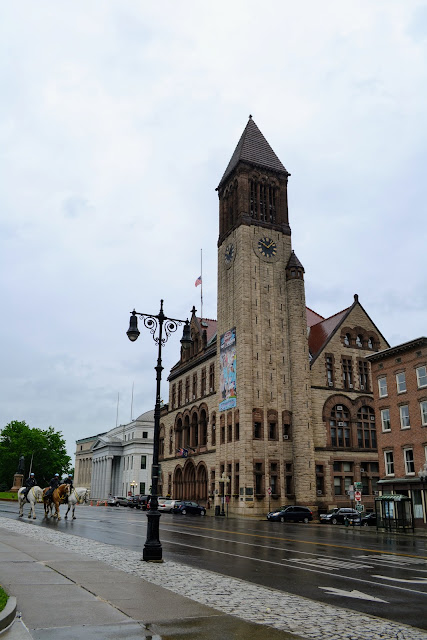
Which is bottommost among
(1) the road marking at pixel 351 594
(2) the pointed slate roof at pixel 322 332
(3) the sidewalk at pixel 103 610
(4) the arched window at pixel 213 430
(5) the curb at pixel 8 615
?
(1) the road marking at pixel 351 594

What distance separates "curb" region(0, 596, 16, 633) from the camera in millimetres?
7152

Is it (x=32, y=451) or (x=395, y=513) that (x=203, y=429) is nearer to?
(x=395, y=513)

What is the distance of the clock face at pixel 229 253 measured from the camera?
68.4 m

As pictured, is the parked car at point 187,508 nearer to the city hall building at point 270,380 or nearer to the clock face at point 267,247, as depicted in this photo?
the city hall building at point 270,380

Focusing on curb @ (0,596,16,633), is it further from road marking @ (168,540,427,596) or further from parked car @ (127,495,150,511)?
parked car @ (127,495,150,511)

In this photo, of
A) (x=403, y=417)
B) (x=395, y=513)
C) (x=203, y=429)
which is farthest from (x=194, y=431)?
(x=395, y=513)

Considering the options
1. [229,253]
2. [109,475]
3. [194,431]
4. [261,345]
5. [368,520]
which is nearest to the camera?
[368,520]

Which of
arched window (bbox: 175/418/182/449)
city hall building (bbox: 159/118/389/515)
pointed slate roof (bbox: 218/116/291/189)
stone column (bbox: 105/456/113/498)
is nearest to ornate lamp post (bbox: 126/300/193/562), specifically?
city hall building (bbox: 159/118/389/515)

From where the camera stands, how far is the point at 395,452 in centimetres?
4291

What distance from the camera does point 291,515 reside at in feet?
167

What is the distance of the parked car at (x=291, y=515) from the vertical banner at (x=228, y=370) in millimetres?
14394

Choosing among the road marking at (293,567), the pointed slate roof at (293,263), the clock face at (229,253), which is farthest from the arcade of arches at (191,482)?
the road marking at (293,567)

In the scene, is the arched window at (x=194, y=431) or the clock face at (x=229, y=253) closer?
the clock face at (x=229, y=253)

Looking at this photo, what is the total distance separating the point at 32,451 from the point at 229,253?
7590 cm
